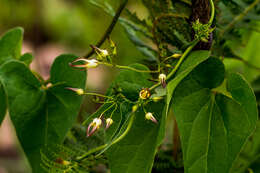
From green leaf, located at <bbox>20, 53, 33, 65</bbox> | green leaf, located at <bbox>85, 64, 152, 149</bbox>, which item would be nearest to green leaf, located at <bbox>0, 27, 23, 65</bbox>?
green leaf, located at <bbox>20, 53, 33, 65</bbox>

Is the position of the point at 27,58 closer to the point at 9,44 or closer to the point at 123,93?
the point at 9,44

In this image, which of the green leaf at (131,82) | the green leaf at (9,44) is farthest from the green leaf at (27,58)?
the green leaf at (131,82)

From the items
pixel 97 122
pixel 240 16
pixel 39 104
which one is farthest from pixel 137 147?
pixel 240 16

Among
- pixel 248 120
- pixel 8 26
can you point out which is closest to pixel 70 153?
pixel 248 120

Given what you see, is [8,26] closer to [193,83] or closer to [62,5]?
[62,5]

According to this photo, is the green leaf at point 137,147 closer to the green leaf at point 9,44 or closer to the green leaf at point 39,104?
the green leaf at point 39,104

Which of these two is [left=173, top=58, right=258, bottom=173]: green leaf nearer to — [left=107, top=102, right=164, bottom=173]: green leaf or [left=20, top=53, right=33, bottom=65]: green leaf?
[left=107, top=102, right=164, bottom=173]: green leaf
